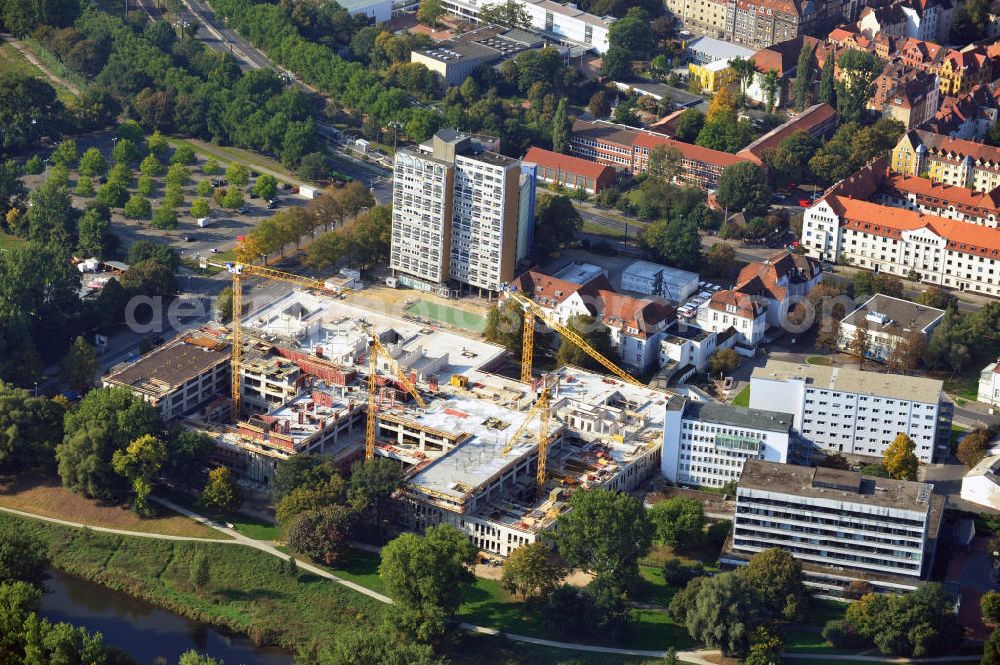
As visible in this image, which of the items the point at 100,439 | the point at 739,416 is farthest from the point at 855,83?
the point at 100,439

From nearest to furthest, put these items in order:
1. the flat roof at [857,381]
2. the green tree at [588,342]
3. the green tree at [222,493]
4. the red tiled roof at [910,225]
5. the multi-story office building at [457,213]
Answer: the green tree at [222,493], the flat roof at [857,381], the green tree at [588,342], the multi-story office building at [457,213], the red tiled roof at [910,225]

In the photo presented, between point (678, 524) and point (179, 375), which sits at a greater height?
point (179, 375)

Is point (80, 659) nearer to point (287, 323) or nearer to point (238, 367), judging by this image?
point (238, 367)

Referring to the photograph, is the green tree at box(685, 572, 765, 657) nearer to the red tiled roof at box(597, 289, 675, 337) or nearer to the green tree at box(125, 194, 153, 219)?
the red tiled roof at box(597, 289, 675, 337)

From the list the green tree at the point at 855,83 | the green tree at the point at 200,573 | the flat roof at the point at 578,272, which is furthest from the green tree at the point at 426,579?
the green tree at the point at 855,83

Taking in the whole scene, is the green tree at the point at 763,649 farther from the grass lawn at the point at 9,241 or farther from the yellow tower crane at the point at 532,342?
the grass lawn at the point at 9,241

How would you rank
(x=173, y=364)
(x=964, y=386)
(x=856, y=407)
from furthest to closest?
(x=964, y=386) → (x=173, y=364) → (x=856, y=407)

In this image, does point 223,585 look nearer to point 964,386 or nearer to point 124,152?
point 964,386
